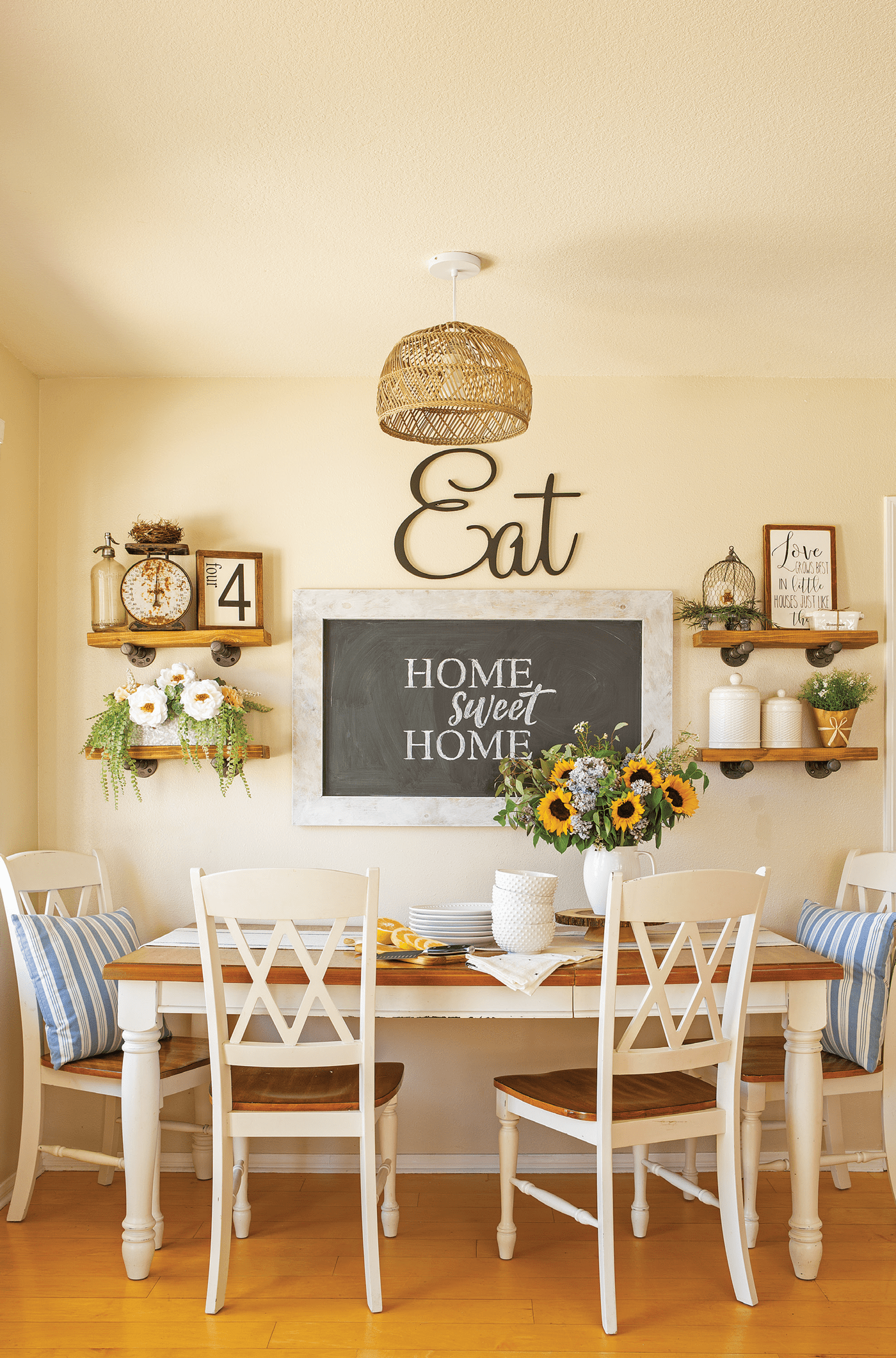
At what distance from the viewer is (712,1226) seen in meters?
2.86

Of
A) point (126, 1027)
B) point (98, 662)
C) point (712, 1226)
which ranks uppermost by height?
point (98, 662)

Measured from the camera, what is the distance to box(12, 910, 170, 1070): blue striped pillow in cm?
280

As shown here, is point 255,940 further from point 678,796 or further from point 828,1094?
point 828,1094

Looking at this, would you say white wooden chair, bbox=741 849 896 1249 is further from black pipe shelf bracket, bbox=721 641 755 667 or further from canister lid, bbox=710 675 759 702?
black pipe shelf bracket, bbox=721 641 755 667

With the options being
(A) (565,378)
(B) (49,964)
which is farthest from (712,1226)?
(A) (565,378)

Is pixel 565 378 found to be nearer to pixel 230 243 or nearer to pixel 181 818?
pixel 230 243

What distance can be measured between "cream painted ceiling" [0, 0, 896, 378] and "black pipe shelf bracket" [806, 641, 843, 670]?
92cm

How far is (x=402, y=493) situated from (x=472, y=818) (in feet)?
3.61

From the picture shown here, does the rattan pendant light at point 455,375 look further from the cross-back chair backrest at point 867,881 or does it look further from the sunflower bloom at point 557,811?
the cross-back chair backrest at point 867,881

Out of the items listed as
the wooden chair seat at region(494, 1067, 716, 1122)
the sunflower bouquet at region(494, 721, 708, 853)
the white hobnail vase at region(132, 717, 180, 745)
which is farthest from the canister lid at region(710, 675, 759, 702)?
the white hobnail vase at region(132, 717, 180, 745)

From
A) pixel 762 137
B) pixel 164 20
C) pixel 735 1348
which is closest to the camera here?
pixel 164 20

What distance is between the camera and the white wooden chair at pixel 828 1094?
108 inches

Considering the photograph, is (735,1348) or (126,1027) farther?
(126,1027)

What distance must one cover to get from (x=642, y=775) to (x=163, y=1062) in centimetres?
154
